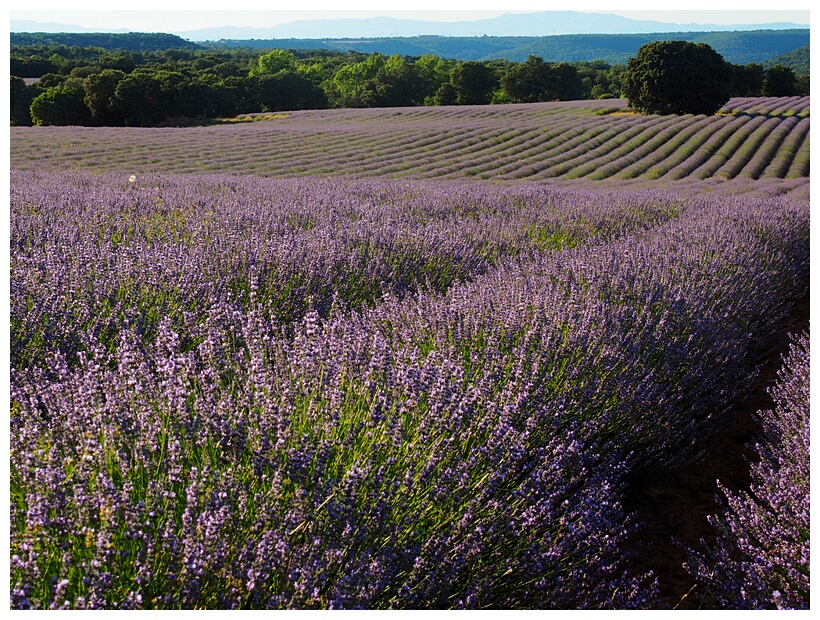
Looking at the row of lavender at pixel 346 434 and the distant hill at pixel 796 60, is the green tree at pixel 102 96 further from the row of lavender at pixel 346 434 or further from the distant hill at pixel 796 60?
the distant hill at pixel 796 60

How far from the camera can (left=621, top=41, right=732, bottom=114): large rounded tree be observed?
1244 inches

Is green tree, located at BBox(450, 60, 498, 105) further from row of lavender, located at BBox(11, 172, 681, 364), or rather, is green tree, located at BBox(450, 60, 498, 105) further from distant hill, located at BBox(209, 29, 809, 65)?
row of lavender, located at BBox(11, 172, 681, 364)

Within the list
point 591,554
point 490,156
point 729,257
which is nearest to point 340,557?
point 591,554

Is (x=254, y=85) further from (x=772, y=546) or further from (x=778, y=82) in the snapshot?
(x=772, y=546)

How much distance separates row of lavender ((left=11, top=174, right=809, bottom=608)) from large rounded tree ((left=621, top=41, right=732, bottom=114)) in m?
30.5

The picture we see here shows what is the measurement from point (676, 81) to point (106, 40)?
71757mm

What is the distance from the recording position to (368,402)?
7.86 feet

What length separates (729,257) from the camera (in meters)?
5.30

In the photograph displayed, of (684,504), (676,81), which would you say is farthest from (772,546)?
(676,81)

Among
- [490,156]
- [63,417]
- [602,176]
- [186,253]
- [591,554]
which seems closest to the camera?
[63,417]

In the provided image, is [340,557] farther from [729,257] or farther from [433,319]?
[729,257]

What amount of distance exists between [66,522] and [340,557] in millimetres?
615

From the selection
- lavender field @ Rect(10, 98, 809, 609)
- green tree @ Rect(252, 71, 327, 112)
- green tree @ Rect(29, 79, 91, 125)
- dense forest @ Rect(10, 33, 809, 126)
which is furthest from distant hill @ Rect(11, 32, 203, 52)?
lavender field @ Rect(10, 98, 809, 609)

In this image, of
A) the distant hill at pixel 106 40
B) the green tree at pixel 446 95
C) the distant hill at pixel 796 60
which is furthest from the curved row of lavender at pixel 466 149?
the distant hill at pixel 106 40
